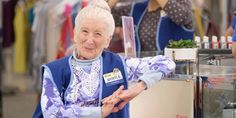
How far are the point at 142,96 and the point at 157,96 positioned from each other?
0.07 m

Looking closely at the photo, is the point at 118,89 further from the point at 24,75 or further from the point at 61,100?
the point at 24,75

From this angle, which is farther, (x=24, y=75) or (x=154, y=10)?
(x=24, y=75)

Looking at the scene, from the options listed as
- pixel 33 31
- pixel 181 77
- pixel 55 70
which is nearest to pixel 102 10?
pixel 55 70

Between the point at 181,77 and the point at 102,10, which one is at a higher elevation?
the point at 102,10

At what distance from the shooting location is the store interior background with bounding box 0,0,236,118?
169 inches

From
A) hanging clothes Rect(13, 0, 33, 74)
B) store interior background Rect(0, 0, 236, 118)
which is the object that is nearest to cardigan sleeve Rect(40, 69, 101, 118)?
store interior background Rect(0, 0, 236, 118)

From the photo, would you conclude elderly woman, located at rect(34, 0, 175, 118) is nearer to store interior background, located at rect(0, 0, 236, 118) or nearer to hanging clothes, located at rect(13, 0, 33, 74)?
store interior background, located at rect(0, 0, 236, 118)

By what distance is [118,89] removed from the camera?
143 cm

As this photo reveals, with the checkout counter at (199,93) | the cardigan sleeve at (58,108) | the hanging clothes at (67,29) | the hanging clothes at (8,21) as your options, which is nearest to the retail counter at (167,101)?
the checkout counter at (199,93)

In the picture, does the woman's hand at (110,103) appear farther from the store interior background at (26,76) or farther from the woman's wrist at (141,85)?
the store interior background at (26,76)

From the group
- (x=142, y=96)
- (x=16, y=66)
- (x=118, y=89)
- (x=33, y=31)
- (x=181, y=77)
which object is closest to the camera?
(x=118, y=89)

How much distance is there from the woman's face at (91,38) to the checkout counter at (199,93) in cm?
42

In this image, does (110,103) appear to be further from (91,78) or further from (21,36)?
(21,36)

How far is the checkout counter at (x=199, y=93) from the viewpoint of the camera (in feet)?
5.43
